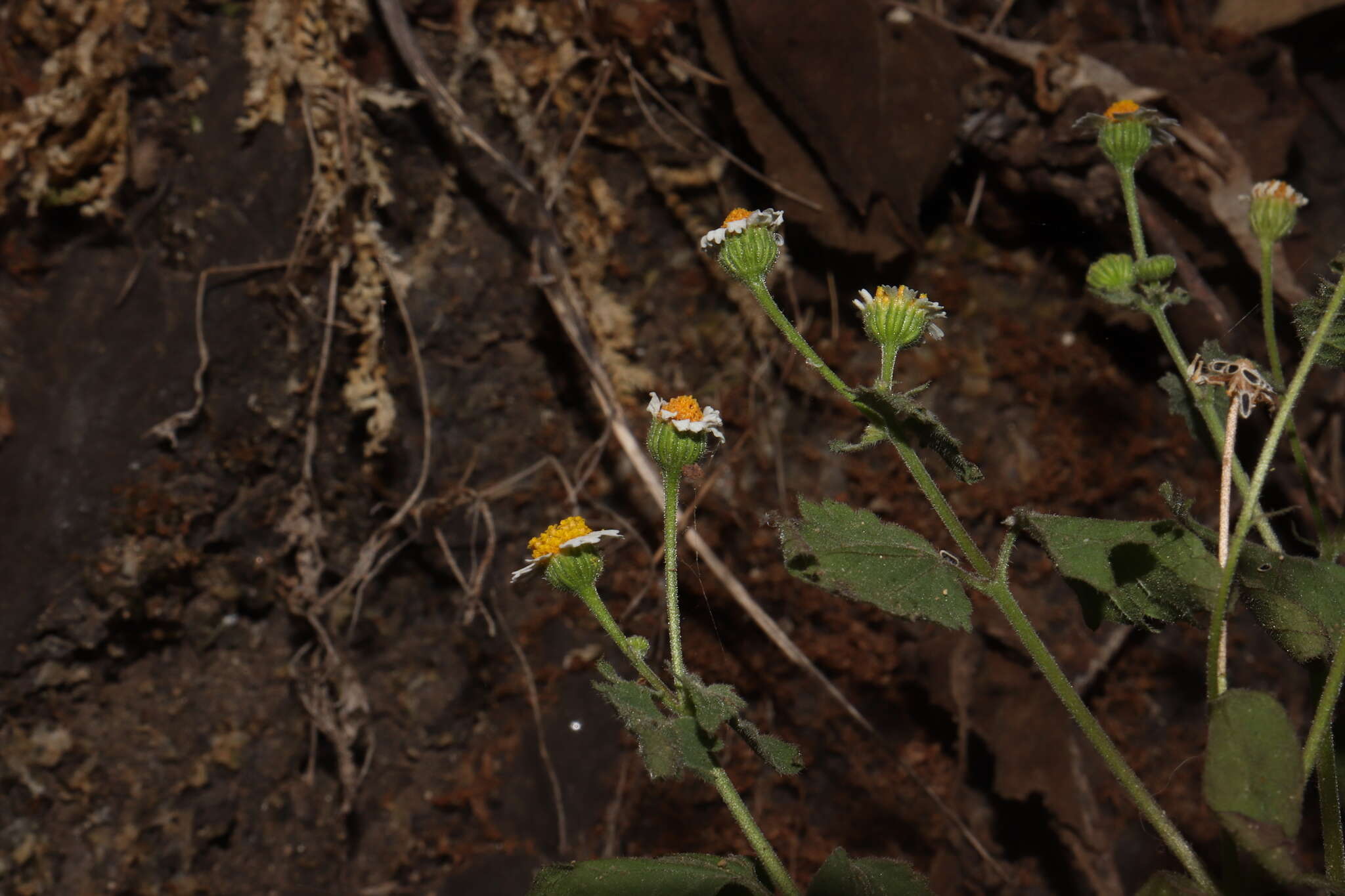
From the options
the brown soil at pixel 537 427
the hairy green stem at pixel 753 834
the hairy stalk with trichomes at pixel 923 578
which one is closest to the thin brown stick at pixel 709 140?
the brown soil at pixel 537 427

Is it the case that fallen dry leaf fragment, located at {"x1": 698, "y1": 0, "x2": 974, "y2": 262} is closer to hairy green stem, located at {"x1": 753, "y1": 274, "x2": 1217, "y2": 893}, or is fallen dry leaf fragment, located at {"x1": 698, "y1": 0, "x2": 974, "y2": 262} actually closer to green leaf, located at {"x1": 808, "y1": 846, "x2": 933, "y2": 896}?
hairy green stem, located at {"x1": 753, "y1": 274, "x2": 1217, "y2": 893}

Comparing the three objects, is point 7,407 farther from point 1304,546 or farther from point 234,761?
point 1304,546

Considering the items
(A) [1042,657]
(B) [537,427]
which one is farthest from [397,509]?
(A) [1042,657]

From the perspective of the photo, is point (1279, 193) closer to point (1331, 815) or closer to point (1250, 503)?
point (1250, 503)

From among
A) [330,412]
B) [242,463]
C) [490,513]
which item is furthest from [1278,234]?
[242,463]

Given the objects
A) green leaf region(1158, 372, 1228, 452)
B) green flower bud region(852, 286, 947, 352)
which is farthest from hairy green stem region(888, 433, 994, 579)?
green leaf region(1158, 372, 1228, 452)
